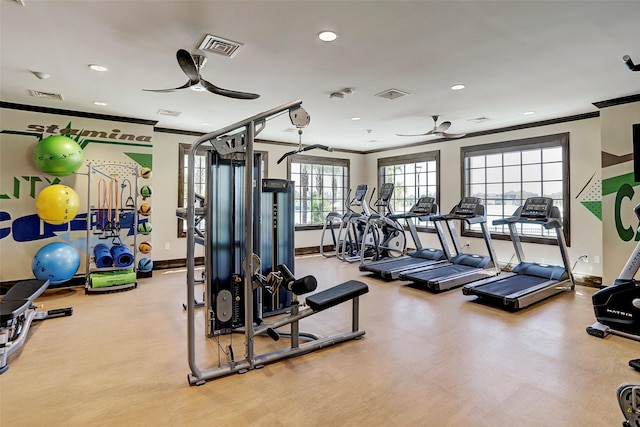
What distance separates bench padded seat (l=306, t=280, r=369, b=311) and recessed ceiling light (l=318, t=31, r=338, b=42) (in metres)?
2.16

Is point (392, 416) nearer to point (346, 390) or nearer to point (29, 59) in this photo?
point (346, 390)

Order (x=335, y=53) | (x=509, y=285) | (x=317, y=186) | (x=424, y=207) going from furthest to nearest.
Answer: (x=317, y=186), (x=424, y=207), (x=509, y=285), (x=335, y=53)

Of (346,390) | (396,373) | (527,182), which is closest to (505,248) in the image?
(527,182)

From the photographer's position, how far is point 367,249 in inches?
304

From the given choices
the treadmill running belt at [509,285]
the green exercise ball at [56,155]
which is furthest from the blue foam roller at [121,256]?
the treadmill running belt at [509,285]

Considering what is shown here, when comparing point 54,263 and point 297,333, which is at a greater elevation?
point 54,263

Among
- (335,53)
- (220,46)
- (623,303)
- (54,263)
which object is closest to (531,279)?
(623,303)

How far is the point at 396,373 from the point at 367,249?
5.12 m

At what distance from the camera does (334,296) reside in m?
2.97

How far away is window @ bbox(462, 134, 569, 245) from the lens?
19.0 ft

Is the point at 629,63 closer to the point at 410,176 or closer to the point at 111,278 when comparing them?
the point at 410,176

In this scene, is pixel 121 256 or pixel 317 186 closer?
pixel 121 256

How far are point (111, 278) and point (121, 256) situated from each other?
34 centimetres

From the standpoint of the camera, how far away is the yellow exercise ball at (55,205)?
445cm
